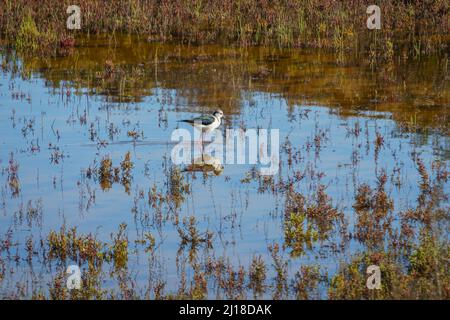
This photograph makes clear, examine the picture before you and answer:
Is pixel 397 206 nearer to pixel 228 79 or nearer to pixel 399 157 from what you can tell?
pixel 399 157

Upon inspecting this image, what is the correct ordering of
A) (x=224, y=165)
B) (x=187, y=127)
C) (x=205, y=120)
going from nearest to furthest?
1. (x=224, y=165)
2. (x=205, y=120)
3. (x=187, y=127)

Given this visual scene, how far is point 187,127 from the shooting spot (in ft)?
53.3

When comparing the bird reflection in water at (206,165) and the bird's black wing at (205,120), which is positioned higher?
the bird's black wing at (205,120)

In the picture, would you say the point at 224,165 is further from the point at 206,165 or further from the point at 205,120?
the point at 205,120

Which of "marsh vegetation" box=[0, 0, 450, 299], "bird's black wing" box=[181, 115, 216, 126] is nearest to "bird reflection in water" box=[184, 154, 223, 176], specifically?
"marsh vegetation" box=[0, 0, 450, 299]

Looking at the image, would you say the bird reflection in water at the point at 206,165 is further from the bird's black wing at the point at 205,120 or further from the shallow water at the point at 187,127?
the bird's black wing at the point at 205,120

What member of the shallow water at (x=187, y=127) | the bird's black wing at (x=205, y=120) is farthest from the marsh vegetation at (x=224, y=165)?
the bird's black wing at (x=205, y=120)

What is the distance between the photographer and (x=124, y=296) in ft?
30.0

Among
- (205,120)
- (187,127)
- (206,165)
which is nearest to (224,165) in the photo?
(206,165)

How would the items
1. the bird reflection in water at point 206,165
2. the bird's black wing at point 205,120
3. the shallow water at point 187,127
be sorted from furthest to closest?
the bird's black wing at point 205,120 → the bird reflection in water at point 206,165 → the shallow water at point 187,127

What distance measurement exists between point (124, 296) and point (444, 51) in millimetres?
14874

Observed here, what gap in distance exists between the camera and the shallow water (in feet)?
37.0

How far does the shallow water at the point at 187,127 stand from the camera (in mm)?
11281

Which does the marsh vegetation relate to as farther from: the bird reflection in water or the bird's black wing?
the bird's black wing
